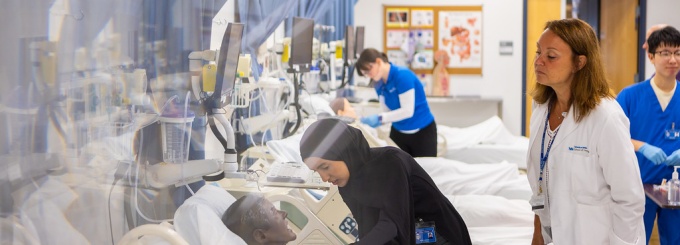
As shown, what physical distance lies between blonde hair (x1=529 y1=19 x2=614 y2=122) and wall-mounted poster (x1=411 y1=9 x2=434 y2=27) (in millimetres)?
5445

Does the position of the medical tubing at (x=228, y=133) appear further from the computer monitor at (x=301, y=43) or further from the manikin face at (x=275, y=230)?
the computer monitor at (x=301, y=43)

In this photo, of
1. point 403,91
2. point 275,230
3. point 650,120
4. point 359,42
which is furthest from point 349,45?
point 275,230

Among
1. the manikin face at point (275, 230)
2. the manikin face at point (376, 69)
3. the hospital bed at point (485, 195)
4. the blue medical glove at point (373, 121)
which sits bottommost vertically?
the hospital bed at point (485, 195)

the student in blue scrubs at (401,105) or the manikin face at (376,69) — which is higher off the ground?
the manikin face at (376,69)

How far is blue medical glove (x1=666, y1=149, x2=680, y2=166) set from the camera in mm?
3053

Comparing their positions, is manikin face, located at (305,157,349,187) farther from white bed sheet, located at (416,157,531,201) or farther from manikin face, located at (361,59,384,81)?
manikin face, located at (361,59,384,81)

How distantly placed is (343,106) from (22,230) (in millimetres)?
2687

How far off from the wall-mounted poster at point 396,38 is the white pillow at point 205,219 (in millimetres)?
5449

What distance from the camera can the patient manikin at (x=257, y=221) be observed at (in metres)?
2.24

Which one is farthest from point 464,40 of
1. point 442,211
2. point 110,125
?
point 110,125

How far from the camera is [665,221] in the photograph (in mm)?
3025

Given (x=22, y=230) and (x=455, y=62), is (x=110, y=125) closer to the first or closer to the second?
(x=22, y=230)

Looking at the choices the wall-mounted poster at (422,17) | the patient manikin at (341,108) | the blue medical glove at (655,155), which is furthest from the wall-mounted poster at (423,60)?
the blue medical glove at (655,155)

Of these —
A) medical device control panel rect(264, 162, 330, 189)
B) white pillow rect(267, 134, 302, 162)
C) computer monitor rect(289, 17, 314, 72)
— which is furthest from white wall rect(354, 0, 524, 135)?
medical device control panel rect(264, 162, 330, 189)
